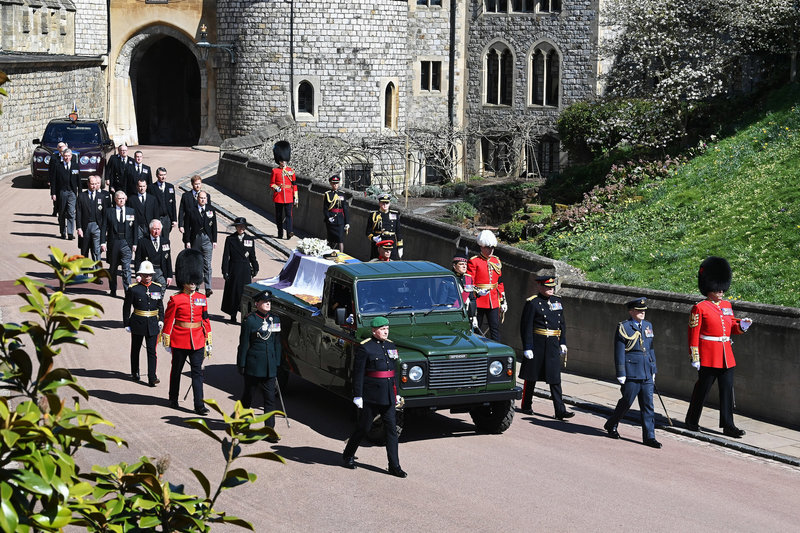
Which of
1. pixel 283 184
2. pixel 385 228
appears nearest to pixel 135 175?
pixel 283 184

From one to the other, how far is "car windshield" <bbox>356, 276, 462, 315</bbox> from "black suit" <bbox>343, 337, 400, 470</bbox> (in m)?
1.72

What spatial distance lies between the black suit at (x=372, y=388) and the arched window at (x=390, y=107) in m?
37.0

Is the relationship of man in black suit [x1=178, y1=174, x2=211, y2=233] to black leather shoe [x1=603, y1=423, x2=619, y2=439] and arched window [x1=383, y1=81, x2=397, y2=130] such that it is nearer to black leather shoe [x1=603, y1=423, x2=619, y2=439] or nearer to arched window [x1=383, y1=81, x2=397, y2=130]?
black leather shoe [x1=603, y1=423, x2=619, y2=439]

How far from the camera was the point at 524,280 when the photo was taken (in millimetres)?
17828

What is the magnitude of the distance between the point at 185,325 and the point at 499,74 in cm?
3823

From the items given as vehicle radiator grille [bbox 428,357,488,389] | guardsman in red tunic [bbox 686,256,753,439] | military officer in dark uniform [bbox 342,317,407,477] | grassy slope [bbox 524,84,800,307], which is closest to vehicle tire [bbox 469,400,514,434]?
vehicle radiator grille [bbox 428,357,488,389]

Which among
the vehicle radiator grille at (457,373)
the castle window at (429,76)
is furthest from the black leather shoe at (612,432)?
the castle window at (429,76)

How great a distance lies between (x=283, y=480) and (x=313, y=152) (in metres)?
28.7

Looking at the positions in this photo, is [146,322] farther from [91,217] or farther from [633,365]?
[91,217]

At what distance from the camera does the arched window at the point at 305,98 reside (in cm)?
4666

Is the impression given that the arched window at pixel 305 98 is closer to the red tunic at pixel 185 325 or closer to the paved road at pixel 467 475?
the paved road at pixel 467 475

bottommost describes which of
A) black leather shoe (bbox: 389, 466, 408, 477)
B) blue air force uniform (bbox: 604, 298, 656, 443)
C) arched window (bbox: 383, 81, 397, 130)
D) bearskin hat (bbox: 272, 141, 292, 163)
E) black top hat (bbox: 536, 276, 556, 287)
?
black leather shoe (bbox: 389, 466, 408, 477)

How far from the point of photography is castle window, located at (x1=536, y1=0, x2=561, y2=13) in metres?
48.2

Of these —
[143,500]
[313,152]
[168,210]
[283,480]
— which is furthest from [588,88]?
[143,500]
